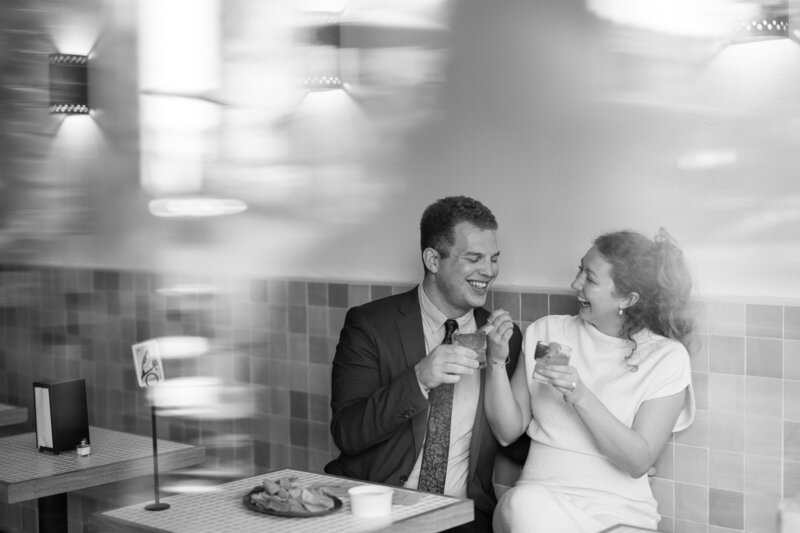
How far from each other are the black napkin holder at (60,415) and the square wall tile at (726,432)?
154 cm

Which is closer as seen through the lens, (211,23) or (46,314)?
(211,23)

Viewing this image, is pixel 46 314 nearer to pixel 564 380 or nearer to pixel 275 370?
pixel 275 370

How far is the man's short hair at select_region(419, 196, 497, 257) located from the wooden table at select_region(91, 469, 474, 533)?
720 millimetres

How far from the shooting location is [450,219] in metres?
2.42

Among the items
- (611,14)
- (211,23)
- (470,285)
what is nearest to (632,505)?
(470,285)

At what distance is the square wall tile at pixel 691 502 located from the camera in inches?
86.9

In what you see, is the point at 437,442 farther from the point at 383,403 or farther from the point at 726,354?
the point at 726,354

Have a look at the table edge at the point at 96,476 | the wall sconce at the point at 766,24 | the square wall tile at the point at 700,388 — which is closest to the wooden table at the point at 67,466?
the table edge at the point at 96,476

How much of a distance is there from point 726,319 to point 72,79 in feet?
9.53

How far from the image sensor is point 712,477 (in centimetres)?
219

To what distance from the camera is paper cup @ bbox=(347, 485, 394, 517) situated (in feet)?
5.72

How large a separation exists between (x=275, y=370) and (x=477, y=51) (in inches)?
50.5

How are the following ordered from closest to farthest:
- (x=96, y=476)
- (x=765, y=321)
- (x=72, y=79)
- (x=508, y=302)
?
1. (x=765, y=321)
2. (x=96, y=476)
3. (x=508, y=302)
4. (x=72, y=79)

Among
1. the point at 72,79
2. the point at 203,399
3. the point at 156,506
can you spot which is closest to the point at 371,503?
the point at 156,506
